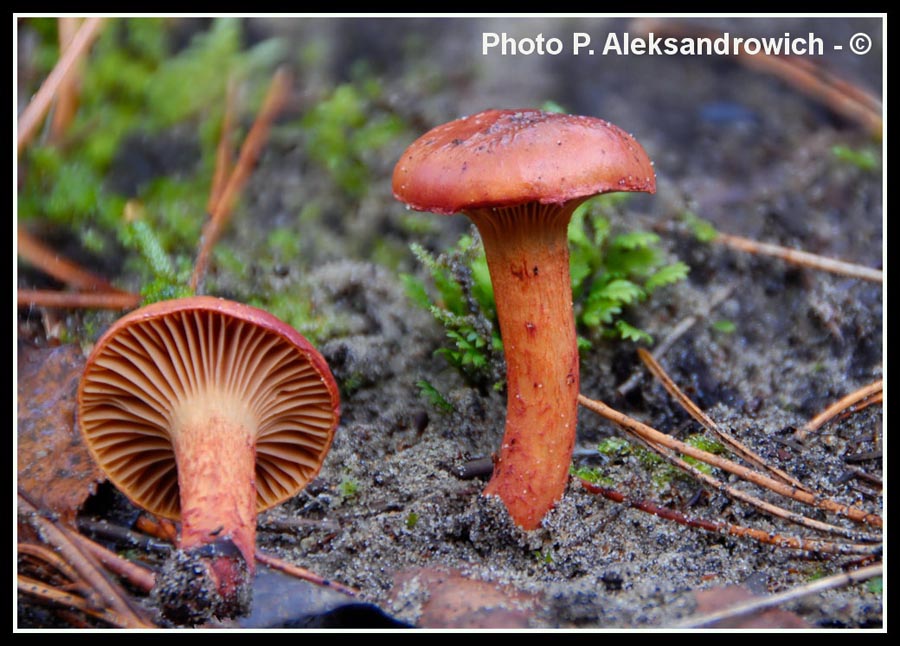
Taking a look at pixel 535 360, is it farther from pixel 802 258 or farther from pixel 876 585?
pixel 802 258

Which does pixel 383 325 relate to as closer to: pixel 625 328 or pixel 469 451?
pixel 469 451

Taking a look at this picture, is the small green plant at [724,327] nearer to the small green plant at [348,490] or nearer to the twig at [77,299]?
the small green plant at [348,490]

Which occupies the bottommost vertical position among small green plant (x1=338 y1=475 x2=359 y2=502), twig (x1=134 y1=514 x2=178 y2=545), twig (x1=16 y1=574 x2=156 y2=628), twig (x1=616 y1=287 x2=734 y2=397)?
twig (x1=16 y1=574 x2=156 y2=628)

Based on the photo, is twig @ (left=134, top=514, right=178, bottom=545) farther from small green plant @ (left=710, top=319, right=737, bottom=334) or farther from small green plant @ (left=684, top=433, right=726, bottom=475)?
small green plant @ (left=710, top=319, right=737, bottom=334)

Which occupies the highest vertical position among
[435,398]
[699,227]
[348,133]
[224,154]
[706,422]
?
[348,133]

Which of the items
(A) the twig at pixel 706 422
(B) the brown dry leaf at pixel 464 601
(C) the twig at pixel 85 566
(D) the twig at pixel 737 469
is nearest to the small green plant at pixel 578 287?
(A) the twig at pixel 706 422

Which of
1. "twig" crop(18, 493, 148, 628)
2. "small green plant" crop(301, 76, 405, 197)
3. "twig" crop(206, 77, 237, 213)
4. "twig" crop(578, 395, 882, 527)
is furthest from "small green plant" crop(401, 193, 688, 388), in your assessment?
"twig" crop(18, 493, 148, 628)

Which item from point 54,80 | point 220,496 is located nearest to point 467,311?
point 220,496

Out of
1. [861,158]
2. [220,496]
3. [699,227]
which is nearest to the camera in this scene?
[220,496]
